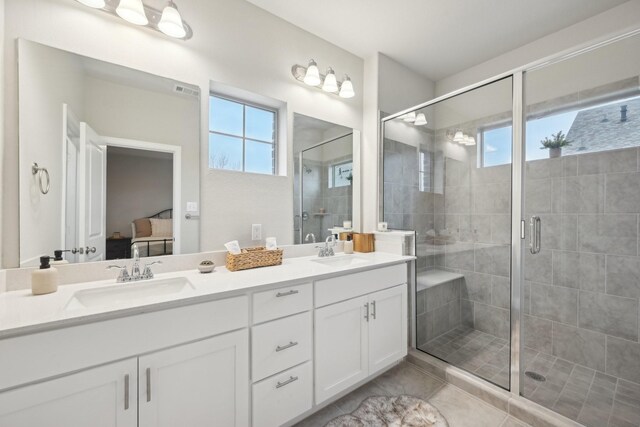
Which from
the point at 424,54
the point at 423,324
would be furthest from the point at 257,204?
the point at 424,54

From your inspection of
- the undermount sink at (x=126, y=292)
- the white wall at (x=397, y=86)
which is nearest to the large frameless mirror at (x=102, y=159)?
the undermount sink at (x=126, y=292)

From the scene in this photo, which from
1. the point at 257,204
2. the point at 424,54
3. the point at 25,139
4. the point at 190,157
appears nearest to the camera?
the point at 25,139

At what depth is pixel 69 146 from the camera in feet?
4.06

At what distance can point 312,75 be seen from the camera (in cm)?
196

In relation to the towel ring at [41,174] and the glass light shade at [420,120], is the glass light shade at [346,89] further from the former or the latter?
the towel ring at [41,174]

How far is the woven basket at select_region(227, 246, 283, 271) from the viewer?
4.99 ft

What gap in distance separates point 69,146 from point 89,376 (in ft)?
3.41

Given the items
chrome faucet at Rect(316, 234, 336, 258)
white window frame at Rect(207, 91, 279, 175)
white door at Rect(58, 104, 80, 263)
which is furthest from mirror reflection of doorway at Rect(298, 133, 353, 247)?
white door at Rect(58, 104, 80, 263)

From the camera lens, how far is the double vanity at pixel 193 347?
825 mm

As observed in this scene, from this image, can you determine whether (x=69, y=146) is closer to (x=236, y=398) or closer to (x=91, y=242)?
(x=91, y=242)

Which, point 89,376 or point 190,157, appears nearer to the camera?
point 89,376

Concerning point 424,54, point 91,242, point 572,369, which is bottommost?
point 572,369

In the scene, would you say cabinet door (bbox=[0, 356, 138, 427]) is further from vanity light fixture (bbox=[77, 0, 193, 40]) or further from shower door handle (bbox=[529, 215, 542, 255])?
shower door handle (bbox=[529, 215, 542, 255])

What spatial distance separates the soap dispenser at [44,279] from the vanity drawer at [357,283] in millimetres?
1183
